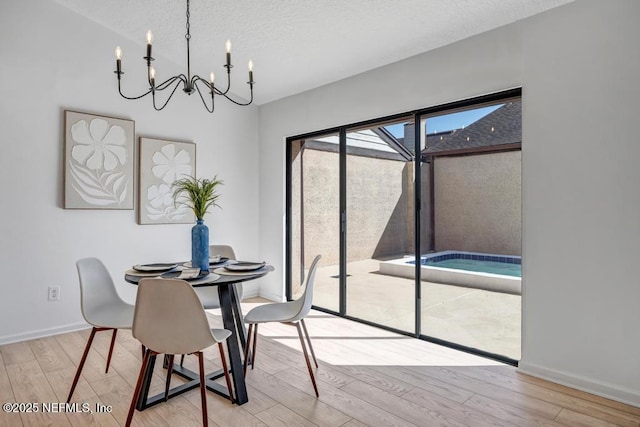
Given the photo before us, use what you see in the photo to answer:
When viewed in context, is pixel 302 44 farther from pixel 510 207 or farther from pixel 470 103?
pixel 510 207

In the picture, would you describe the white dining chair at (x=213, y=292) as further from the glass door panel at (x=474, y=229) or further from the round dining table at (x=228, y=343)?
the glass door panel at (x=474, y=229)

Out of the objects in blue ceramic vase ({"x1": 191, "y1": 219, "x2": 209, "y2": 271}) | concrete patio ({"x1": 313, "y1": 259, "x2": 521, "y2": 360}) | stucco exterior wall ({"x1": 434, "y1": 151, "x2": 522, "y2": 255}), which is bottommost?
concrete patio ({"x1": 313, "y1": 259, "x2": 521, "y2": 360})

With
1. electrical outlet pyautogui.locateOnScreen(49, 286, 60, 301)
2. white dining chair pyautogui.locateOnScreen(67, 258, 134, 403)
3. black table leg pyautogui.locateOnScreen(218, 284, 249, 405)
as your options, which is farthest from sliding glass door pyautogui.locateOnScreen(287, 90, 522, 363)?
electrical outlet pyautogui.locateOnScreen(49, 286, 60, 301)

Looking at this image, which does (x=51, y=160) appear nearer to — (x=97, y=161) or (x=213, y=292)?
(x=97, y=161)

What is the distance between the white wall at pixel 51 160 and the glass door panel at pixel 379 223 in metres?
2.02

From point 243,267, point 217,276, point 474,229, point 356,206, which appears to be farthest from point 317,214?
point 217,276

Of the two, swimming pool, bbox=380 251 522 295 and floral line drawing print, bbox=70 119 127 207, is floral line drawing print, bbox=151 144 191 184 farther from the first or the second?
swimming pool, bbox=380 251 522 295

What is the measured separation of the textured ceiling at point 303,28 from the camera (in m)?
2.83

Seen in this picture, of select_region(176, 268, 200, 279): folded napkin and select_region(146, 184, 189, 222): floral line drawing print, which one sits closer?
select_region(176, 268, 200, 279): folded napkin

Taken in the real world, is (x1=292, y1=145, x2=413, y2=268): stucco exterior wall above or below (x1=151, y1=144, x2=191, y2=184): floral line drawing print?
below

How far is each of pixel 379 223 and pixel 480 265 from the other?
1022 millimetres

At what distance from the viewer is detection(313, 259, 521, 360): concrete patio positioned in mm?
3070

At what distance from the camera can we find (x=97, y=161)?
3.72 meters

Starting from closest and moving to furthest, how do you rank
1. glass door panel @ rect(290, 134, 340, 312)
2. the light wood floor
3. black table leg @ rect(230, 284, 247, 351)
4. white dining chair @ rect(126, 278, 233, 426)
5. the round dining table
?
1. white dining chair @ rect(126, 278, 233, 426)
2. the light wood floor
3. the round dining table
4. black table leg @ rect(230, 284, 247, 351)
5. glass door panel @ rect(290, 134, 340, 312)
